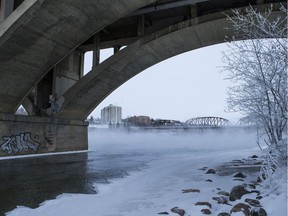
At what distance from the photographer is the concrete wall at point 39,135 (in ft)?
63.4

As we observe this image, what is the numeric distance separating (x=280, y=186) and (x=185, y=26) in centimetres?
1428

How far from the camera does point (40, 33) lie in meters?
15.7

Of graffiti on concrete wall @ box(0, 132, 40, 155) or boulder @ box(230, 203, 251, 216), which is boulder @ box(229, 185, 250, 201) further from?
graffiti on concrete wall @ box(0, 132, 40, 155)

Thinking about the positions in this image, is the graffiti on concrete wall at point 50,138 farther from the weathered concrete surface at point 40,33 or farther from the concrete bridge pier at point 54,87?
the weathered concrete surface at point 40,33

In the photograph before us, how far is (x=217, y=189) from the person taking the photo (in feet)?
26.7

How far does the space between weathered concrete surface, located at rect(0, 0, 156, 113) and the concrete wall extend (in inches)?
47.8

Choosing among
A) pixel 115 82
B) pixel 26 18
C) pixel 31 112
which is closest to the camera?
pixel 26 18

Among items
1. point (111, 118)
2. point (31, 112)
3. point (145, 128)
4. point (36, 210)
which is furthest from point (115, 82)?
point (111, 118)

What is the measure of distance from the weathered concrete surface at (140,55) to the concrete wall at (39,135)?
1134 mm

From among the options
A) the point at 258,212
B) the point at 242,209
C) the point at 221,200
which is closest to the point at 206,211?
the point at 242,209

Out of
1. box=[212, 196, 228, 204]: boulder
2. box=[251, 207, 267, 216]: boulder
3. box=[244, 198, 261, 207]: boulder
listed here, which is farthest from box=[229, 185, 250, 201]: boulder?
box=[251, 207, 267, 216]: boulder

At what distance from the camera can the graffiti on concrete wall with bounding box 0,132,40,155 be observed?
63.1 ft

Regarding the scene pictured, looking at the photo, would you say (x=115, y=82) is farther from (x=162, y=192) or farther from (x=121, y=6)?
(x=162, y=192)

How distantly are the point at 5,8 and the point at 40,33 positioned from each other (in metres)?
1.93
